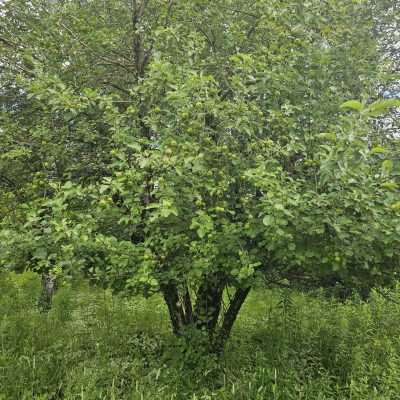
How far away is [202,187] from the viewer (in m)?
3.49

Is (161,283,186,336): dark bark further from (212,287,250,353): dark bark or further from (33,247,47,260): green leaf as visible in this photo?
(33,247,47,260): green leaf

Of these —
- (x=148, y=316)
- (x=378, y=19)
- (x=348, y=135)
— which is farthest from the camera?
(x=148, y=316)

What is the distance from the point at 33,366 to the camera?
4.25 metres

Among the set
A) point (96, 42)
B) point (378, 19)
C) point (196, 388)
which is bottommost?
point (196, 388)

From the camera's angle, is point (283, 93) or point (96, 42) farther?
point (96, 42)

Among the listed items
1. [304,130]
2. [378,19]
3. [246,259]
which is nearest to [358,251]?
[246,259]

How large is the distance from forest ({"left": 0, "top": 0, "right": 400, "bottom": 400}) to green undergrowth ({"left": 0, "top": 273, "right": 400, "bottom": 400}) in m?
0.03

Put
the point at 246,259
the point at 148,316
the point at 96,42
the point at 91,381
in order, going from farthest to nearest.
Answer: the point at 148,316 → the point at 96,42 → the point at 91,381 → the point at 246,259

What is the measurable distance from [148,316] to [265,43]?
195 inches

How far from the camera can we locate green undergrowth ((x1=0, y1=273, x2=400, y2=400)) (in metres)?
3.91

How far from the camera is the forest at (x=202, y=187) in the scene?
3133mm

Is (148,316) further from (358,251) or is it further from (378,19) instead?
(378,19)

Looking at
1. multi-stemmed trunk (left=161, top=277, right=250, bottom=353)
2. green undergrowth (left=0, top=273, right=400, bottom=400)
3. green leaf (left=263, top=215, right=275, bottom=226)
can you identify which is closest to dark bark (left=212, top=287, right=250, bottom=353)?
multi-stemmed trunk (left=161, top=277, right=250, bottom=353)

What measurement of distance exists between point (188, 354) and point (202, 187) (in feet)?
6.33
